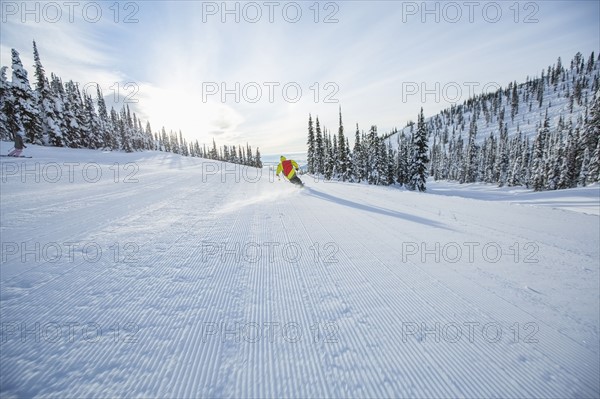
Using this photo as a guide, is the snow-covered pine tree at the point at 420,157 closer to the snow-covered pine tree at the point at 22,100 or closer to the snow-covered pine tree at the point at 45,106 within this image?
the snow-covered pine tree at the point at 22,100

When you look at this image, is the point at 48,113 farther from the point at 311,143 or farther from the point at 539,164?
the point at 539,164

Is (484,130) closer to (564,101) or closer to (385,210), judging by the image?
(564,101)

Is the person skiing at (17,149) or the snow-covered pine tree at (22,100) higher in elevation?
the snow-covered pine tree at (22,100)

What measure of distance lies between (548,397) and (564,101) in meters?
188

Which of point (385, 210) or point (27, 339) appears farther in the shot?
point (385, 210)

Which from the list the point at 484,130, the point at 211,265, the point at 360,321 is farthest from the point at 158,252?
the point at 484,130

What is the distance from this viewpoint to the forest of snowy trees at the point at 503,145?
3978cm

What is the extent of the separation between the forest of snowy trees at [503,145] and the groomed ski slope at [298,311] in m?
32.4

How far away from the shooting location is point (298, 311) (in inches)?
112

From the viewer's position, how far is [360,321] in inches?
104

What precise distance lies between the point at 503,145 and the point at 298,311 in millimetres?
99894

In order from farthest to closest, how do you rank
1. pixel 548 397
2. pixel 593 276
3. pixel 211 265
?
1. pixel 211 265
2. pixel 593 276
3. pixel 548 397

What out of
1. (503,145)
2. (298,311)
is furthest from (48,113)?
(503,145)

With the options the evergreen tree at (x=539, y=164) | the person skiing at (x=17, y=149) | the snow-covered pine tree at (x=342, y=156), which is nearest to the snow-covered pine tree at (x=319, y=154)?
the snow-covered pine tree at (x=342, y=156)
